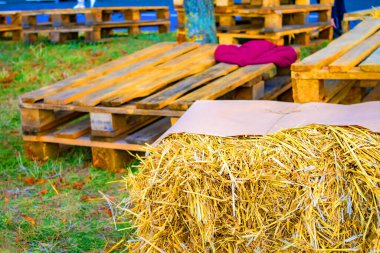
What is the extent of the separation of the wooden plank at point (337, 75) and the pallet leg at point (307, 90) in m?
0.04

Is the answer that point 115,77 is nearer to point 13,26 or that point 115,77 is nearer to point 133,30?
point 133,30

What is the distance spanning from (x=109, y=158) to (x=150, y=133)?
0.38 metres

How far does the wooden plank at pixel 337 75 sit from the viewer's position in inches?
156

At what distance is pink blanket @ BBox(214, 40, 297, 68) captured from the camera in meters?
6.04

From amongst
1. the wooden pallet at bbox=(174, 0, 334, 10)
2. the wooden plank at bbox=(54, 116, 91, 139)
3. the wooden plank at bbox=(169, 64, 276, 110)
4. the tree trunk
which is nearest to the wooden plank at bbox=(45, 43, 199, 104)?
the wooden plank at bbox=(54, 116, 91, 139)

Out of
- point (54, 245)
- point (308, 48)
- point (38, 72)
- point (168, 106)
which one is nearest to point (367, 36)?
point (168, 106)

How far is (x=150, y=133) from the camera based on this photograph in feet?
17.1

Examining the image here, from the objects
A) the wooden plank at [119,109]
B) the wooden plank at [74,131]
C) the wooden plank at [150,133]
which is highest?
the wooden plank at [119,109]

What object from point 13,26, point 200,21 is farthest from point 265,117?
point 13,26

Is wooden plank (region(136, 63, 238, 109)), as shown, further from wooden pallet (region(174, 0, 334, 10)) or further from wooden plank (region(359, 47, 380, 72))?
wooden pallet (region(174, 0, 334, 10))

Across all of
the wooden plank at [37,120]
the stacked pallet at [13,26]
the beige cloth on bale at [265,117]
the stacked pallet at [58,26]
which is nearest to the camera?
the beige cloth on bale at [265,117]

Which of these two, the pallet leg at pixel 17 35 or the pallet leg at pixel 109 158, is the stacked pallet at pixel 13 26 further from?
the pallet leg at pixel 109 158

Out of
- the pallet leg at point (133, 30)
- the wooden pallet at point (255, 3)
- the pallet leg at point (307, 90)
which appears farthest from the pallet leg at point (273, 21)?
the pallet leg at point (307, 90)

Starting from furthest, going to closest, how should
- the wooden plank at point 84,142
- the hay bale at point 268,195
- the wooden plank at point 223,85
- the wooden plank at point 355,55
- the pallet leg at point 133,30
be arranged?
the pallet leg at point 133,30
the wooden plank at point 84,142
the wooden plank at point 223,85
the wooden plank at point 355,55
the hay bale at point 268,195
